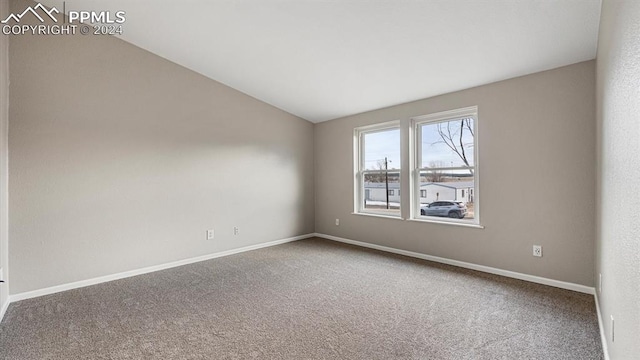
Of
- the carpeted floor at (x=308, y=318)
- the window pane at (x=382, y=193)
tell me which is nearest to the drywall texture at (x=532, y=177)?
the carpeted floor at (x=308, y=318)

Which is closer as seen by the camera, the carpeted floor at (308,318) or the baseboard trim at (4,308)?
the carpeted floor at (308,318)

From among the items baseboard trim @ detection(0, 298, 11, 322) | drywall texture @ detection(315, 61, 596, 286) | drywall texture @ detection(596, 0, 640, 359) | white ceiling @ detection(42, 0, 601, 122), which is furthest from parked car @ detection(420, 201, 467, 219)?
baseboard trim @ detection(0, 298, 11, 322)

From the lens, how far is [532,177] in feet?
10.3

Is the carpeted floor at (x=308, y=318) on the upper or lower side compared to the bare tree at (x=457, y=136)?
lower

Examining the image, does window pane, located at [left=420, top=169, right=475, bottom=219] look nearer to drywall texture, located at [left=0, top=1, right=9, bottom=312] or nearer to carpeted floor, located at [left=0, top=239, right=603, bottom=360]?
carpeted floor, located at [left=0, top=239, right=603, bottom=360]

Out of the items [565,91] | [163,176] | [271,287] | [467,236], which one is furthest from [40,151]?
[565,91]

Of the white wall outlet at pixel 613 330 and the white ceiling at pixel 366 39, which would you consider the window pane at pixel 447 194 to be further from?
the white wall outlet at pixel 613 330

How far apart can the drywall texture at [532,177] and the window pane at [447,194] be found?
0.21 m

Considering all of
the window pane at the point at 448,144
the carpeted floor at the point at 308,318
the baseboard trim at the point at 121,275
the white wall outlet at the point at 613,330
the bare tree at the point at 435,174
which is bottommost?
the carpeted floor at the point at 308,318

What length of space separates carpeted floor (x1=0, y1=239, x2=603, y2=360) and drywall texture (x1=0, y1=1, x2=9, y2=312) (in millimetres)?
335

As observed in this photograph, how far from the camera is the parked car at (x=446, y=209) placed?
151 inches

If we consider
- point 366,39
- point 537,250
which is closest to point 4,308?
point 366,39

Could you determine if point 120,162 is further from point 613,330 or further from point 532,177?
point 532,177

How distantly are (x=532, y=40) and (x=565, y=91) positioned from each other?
2.42 feet
